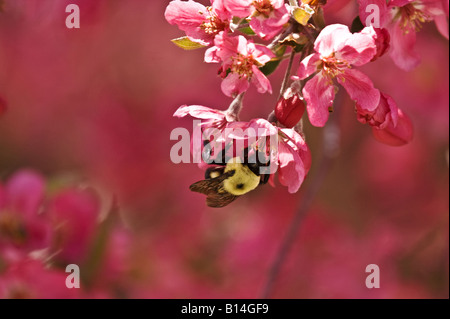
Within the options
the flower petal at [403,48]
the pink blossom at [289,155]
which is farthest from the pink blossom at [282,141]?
the flower petal at [403,48]

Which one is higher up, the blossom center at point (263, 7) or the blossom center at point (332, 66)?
the blossom center at point (263, 7)

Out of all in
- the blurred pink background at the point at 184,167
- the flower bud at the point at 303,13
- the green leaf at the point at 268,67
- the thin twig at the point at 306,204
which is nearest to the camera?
the flower bud at the point at 303,13

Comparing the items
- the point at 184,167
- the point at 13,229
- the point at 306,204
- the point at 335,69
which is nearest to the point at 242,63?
the point at 335,69

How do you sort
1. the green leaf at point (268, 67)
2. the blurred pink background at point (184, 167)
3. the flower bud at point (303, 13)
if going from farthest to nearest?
the blurred pink background at point (184, 167) → the green leaf at point (268, 67) → the flower bud at point (303, 13)

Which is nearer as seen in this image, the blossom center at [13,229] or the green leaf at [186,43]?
the green leaf at [186,43]

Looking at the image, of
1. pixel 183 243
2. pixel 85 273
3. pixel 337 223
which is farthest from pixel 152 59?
pixel 85 273

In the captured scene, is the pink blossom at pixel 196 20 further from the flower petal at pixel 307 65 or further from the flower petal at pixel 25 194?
the flower petal at pixel 25 194
